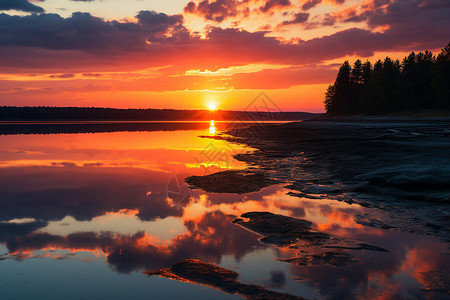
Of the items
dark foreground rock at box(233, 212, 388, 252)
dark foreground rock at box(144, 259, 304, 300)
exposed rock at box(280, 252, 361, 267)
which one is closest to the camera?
dark foreground rock at box(144, 259, 304, 300)

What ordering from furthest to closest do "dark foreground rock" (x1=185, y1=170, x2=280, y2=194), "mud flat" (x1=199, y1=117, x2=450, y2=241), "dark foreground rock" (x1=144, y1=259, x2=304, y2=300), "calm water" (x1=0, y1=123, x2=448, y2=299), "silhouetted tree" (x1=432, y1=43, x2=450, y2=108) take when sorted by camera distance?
"silhouetted tree" (x1=432, y1=43, x2=450, y2=108), "dark foreground rock" (x1=185, y1=170, x2=280, y2=194), "mud flat" (x1=199, y1=117, x2=450, y2=241), "calm water" (x1=0, y1=123, x2=448, y2=299), "dark foreground rock" (x1=144, y1=259, x2=304, y2=300)

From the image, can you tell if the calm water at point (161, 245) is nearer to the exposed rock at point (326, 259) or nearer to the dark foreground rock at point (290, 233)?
the exposed rock at point (326, 259)

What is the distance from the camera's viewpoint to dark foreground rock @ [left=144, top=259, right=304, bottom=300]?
5254 millimetres

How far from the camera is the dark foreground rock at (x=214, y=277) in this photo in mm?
5254

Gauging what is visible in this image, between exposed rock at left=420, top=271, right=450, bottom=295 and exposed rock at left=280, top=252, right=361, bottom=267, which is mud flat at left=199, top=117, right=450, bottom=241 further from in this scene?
exposed rock at left=280, top=252, right=361, bottom=267

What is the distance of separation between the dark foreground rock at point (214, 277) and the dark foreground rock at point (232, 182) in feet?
22.5

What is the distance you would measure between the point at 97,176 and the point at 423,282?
1505 centimetres

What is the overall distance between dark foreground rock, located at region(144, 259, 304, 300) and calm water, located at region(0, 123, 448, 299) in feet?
0.58

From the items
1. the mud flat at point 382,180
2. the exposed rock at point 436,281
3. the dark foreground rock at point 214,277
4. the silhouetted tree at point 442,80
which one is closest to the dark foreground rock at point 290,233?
the exposed rock at point 436,281

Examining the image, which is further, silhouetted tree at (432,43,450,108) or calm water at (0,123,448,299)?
silhouetted tree at (432,43,450,108)

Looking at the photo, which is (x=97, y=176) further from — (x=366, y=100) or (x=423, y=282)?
(x=366, y=100)

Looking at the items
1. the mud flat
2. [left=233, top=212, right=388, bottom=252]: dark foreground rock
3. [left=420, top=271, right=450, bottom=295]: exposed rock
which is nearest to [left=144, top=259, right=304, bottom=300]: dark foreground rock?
[left=233, top=212, right=388, bottom=252]: dark foreground rock

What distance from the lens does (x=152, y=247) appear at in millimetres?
7465

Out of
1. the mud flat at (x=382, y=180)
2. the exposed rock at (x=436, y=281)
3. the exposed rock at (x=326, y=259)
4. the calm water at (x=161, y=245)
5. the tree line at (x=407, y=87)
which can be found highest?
the tree line at (x=407, y=87)
